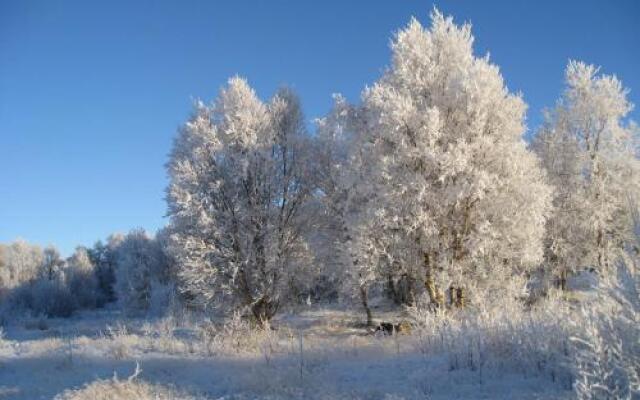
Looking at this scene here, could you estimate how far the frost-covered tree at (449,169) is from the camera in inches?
561

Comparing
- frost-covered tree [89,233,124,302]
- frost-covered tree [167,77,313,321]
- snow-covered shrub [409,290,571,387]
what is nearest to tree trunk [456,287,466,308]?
frost-covered tree [167,77,313,321]

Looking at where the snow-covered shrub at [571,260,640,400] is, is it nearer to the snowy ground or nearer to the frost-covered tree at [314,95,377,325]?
the snowy ground

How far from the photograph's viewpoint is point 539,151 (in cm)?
2852

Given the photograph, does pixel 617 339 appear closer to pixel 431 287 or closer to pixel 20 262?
pixel 431 287

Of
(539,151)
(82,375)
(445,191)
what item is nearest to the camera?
(82,375)

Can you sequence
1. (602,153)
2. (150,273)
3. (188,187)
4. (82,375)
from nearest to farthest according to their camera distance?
(82,375) → (188,187) → (602,153) → (150,273)

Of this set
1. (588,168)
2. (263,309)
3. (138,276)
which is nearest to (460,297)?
(263,309)

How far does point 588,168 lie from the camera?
25906mm

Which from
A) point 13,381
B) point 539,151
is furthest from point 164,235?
point 539,151

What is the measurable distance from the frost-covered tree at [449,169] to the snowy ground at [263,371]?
12.7 ft

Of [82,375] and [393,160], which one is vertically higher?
[393,160]

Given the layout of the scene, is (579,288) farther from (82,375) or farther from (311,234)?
(82,375)

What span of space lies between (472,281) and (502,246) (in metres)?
1.50

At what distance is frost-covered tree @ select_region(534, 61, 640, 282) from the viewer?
2531 centimetres
